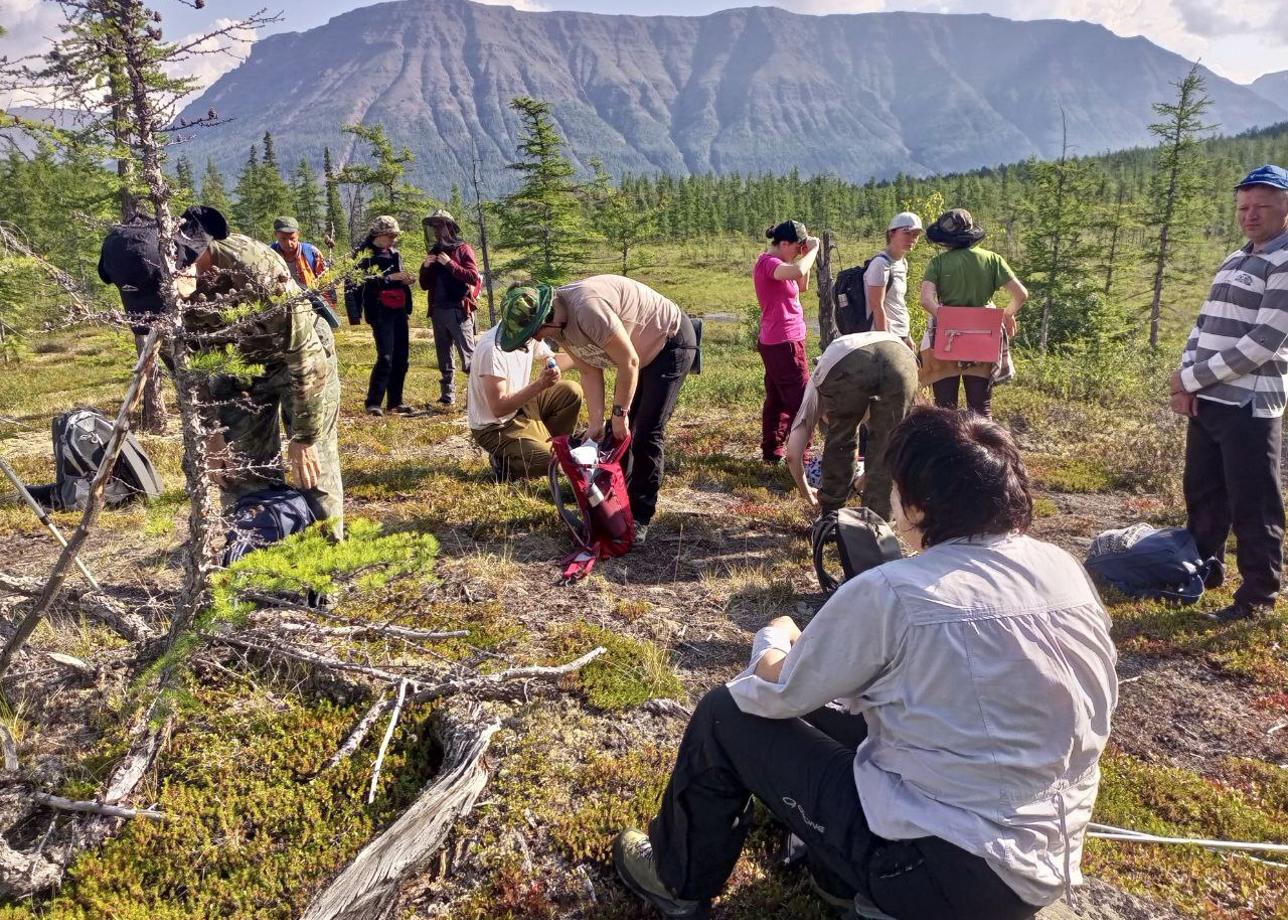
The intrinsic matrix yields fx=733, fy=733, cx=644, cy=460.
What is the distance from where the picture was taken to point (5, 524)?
615cm

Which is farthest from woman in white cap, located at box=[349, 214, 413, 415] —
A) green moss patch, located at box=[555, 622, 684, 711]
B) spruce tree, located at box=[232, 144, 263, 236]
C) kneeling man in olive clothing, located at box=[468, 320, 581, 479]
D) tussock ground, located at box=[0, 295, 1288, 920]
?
spruce tree, located at box=[232, 144, 263, 236]

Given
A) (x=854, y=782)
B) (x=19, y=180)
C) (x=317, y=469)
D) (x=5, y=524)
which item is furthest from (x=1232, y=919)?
(x=19, y=180)

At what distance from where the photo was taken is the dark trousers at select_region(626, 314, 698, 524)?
556cm

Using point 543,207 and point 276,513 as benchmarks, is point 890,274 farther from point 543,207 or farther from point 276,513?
point 543,207

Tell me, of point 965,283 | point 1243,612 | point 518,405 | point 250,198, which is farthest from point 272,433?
A: point 250,198

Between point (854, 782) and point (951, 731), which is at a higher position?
point (951, 731)

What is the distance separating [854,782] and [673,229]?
Result: 7689cm

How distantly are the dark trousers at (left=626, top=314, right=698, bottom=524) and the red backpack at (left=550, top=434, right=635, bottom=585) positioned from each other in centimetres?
13

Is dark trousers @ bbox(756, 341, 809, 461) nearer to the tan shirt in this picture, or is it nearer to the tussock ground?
the tussock ground

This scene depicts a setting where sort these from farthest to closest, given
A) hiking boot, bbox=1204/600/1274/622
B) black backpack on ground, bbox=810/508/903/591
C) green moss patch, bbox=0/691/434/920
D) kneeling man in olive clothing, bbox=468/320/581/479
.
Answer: kneeling man in olive clothing, bbox=468/320/581/479
hiking boot, bbox=1204/600/1274/622
black backpack on ground, bbox=810/508/903/591
green moss patch, bbox=0/691/434/920

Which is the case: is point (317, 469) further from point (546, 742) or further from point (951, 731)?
point (951, 731)

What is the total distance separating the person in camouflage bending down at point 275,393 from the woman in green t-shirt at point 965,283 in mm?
4979

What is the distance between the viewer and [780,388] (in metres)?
7.64

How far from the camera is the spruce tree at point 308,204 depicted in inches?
2084
